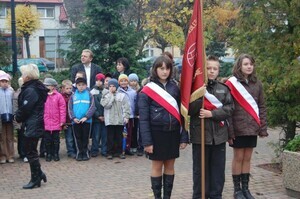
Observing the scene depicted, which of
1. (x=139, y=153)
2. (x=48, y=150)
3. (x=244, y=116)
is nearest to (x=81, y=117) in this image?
(x=48, y=150)

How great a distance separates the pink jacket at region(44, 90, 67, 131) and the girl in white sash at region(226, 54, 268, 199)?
409 centimetres

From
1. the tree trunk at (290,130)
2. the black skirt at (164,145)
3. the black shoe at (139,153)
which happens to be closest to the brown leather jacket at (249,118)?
the black skirt at (164,145)

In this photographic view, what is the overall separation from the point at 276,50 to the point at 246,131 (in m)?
2.12

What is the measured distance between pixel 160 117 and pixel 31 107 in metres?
2.37

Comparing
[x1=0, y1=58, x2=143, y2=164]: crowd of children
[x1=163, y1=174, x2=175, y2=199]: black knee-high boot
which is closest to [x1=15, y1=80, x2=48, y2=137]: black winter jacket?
[x1=0, y1=58, x2=143, y2=164]: crowd of children

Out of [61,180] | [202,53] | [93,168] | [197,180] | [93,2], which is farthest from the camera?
[93,2]

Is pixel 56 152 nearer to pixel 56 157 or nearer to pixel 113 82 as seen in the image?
pixel 56 157

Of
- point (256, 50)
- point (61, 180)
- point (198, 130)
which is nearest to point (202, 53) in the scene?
point (198, 130)

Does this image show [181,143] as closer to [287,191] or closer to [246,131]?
[246,131]

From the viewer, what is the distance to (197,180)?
6168mm

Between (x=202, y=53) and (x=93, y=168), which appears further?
(x=93, y=168)

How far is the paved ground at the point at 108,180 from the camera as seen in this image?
692 centimetres

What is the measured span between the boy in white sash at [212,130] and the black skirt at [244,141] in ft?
0.89

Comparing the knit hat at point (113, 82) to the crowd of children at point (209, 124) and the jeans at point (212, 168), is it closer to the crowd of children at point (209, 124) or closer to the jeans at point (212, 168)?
the crowd of children at point (209, 124)
